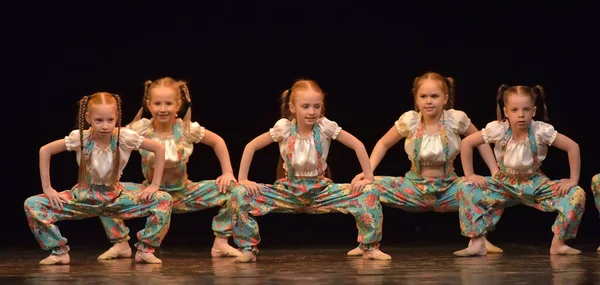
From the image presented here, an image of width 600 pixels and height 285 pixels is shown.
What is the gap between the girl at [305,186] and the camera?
4867 mm

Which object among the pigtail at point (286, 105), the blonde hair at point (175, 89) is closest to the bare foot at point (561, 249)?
the pigtail at point (286, 105)

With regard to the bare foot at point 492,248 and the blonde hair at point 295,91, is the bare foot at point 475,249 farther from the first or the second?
the blonde hair at point 295,91

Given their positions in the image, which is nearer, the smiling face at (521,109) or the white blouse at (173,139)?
the smiling face at (521,109)

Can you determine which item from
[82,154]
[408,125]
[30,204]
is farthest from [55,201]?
[408,125]

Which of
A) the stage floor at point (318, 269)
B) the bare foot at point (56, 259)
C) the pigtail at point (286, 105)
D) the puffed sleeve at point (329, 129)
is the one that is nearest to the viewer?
the stage floor at point (318, 269)

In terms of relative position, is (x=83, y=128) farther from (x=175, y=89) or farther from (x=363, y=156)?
(x=363, y=156)

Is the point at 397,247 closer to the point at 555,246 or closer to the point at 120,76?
the point at 555,246

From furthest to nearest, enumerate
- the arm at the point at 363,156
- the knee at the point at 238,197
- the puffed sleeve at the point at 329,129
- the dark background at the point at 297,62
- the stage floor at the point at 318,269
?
1. the dark background at the point at 297,62
2. the puffed sleeve at the point at 329,129
3. the arm at the point at 363,156
4. the knee at the point at 238,197
5. the stage floor at the point at 318,269

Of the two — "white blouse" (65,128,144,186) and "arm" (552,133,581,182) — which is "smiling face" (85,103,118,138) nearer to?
"white blouse" (65,128,144,186)

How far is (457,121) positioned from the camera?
5371 millimetres

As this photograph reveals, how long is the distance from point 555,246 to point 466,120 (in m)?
0.80

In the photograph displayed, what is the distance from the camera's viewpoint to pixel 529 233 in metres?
A: 5.89

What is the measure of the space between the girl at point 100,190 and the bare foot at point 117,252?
0.56 feet

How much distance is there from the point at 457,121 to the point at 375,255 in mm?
896
